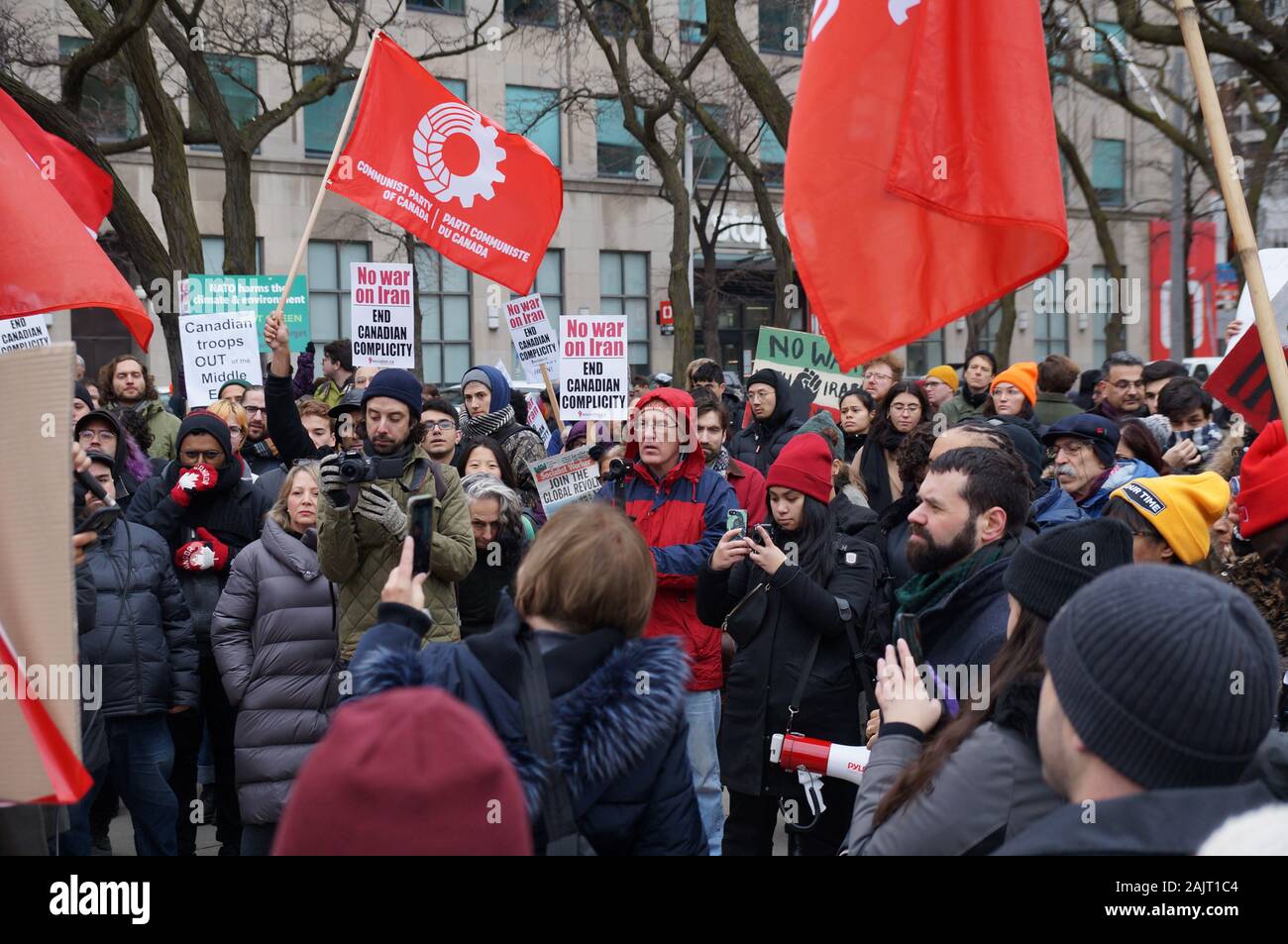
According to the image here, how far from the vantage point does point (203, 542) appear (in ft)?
20.8

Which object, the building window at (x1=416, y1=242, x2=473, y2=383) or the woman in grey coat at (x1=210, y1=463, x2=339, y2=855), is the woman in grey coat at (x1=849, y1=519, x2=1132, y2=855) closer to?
the woman in grey coat at (x1=210, y1=463, x2=339, y2=855)

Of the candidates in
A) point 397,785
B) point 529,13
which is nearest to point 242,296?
point 397,785

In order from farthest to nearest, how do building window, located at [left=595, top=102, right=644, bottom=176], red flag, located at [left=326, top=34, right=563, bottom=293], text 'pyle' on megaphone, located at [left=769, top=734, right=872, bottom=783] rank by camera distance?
building window, located at [left=595, top=102, right=644, bottom=176]
red flag, located at [left=326, top=34, right=563, bottom=293]
text 'pyle' on megaphone, located at [left=769, top=734, right=872, bottom=783]

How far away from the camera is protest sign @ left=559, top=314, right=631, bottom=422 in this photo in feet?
31.1

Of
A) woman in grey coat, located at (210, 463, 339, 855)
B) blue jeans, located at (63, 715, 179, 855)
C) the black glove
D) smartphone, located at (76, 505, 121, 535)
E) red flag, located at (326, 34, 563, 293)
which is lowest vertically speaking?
blue jeans, located at (63, 715, 179, 855)

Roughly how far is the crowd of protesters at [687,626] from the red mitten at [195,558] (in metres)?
0.02

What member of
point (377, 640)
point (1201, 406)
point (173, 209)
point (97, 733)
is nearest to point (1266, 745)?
point (377, 640)

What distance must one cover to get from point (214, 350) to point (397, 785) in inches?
333

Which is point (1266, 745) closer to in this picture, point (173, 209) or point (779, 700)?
point (779, 700)

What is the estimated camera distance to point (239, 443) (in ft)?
26.5

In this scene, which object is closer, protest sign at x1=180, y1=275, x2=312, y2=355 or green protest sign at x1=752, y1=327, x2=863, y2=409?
green protest sign at x1=752, y1=327, x2=863, y2=409

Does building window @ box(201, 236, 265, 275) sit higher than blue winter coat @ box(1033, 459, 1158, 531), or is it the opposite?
building window @ box(201, 236, 265, 275)

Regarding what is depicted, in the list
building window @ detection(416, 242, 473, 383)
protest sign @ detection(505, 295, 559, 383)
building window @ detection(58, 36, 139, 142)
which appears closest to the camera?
protest sign @ detection(505, 295, 559, 383)

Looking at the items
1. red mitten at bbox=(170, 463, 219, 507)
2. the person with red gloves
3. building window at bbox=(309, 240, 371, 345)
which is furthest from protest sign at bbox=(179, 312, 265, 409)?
building window at bbox=(309, 240, 371, 345)
